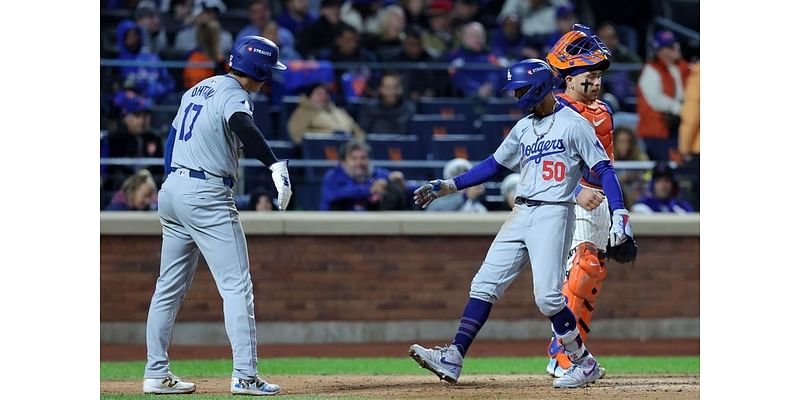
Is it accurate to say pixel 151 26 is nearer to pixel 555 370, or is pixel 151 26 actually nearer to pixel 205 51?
pixel 205 51

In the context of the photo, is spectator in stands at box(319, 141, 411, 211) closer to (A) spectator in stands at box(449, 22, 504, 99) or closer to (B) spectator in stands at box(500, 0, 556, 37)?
(A) spectator in stands at box(449, 22, 504, 99)

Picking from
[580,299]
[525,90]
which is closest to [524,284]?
[580,299]

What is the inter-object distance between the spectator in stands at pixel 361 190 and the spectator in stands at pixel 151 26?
135 inches

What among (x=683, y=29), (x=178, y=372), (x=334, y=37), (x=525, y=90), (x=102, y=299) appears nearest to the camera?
(x=525, y=90)

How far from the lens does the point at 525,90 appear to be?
7.68 meters

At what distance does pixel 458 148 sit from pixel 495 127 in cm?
60

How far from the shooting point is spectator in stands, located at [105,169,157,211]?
1349cm

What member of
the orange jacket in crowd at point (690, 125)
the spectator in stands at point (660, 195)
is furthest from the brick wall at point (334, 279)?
the orange jacket in crowd at point (690, 125)

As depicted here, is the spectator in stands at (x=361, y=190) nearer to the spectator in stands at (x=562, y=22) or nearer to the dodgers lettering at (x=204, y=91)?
the spectator in stands at (x=562, y=22)

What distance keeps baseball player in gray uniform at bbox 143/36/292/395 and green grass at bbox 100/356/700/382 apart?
8.07ft

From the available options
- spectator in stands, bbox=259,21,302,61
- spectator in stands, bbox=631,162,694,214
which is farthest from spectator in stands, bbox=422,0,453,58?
spectator in stands, bbox=631,162,694,214

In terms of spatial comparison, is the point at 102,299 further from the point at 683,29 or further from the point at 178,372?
the point at 683,29

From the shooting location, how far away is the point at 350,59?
16.4m

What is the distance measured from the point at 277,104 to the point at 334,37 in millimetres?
1882
